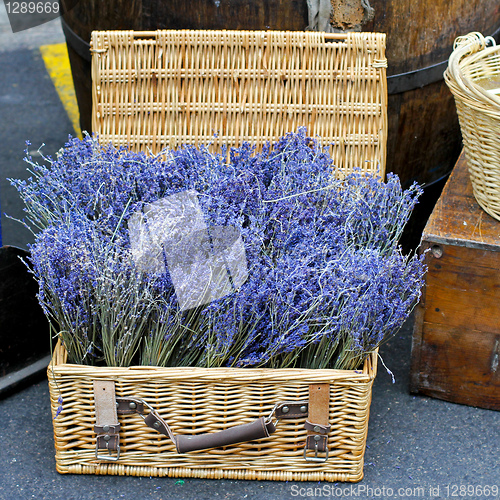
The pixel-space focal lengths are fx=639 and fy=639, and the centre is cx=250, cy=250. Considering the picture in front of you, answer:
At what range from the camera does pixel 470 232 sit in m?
1.91

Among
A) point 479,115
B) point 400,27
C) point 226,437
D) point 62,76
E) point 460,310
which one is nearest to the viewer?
point 226,437

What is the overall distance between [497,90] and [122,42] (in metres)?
1.30

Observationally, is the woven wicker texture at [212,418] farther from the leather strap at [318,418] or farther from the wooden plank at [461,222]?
the wooden plank at [461,222]

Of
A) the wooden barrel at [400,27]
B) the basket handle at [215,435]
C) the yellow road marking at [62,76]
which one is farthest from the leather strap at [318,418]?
the yellow road marking at [62,76]

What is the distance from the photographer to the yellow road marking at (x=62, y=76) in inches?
161

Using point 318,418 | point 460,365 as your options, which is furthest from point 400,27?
point 318,418

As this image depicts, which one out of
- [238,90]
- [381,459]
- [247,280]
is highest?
[238,90]

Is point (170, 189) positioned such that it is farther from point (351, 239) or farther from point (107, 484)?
point (107, 484)

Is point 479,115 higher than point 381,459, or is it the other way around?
point 479,115

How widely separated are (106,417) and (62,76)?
346cm

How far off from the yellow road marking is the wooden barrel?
1447mm

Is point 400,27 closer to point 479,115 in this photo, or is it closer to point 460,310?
point 479,115

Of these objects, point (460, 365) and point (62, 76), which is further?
point (62, 76)

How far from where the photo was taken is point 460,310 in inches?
76.2
